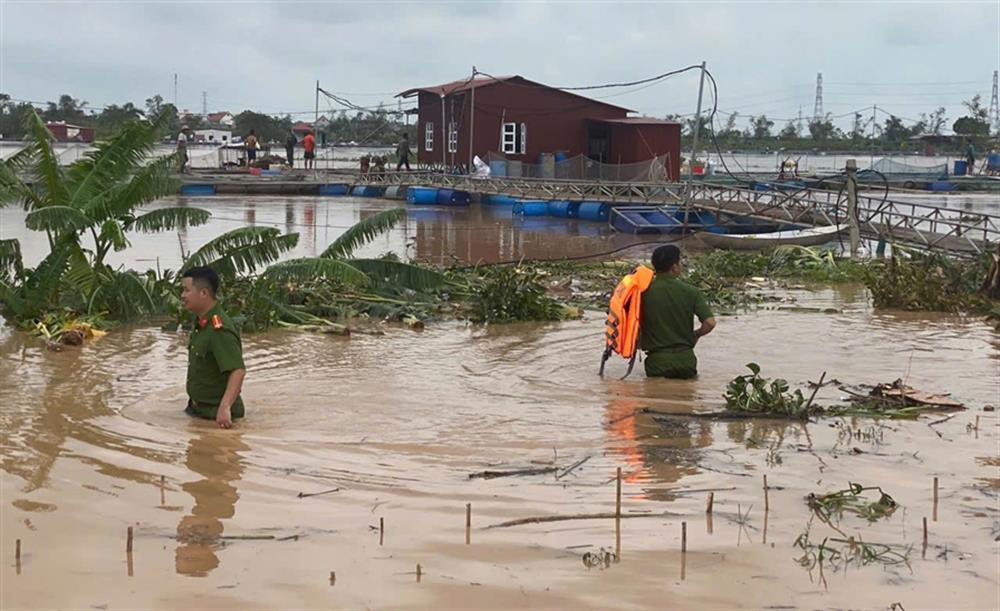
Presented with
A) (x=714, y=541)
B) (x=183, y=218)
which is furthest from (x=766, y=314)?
(x=714, y=541)

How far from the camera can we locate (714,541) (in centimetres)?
545

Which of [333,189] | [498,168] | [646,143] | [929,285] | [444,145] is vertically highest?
[646,143]

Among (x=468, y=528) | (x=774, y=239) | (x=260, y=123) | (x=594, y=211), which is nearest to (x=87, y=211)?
(x=468, y=528)

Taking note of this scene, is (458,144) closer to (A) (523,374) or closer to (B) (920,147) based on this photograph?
(A) (523,374)

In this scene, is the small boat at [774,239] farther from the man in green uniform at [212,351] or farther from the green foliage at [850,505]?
the green foliage at [850,505]

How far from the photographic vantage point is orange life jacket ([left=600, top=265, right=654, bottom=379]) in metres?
9.51

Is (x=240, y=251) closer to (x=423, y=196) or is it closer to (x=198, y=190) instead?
(x=423, y=196)

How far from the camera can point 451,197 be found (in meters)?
40.3

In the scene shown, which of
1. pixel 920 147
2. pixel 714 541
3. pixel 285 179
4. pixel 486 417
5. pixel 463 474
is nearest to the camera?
pixel 714 541

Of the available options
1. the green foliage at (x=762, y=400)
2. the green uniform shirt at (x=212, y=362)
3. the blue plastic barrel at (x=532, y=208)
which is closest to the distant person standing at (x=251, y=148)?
the blue plastic barrel at (x=532, y=208)

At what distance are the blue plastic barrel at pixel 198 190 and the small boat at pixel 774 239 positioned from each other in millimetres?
23363

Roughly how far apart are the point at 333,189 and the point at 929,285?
32675 mm

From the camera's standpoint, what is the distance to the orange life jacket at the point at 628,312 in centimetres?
951

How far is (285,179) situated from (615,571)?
140 ft
